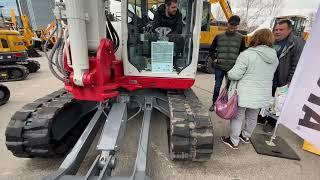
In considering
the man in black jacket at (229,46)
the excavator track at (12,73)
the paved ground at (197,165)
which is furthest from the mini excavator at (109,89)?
the excavator track at (12,73)

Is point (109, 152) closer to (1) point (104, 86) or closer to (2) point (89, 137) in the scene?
(2) point (89, 137)

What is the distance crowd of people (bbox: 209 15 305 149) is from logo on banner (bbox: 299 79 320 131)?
1.59 feet

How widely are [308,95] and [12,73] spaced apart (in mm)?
8269

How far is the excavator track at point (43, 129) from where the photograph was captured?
2.67 m

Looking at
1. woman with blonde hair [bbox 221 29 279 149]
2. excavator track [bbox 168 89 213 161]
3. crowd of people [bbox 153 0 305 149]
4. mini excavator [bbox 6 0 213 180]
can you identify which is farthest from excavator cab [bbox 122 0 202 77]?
excavator track [bbox 168 89 213 161]

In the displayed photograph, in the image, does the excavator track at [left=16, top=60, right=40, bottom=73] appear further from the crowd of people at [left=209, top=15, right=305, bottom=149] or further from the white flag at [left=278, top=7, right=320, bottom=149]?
the white flag at [left=278, top=7, right=320, bottom=149]

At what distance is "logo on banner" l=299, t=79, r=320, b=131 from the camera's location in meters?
3.00

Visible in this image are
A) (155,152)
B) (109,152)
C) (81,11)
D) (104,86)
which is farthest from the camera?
(155,152)

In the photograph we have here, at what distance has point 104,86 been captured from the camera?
2729 millimetres

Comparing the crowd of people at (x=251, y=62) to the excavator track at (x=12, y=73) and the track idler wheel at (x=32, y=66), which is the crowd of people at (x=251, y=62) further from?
the track idler wheel at (x=32, y=66)

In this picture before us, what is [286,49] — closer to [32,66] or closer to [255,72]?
[255,72]

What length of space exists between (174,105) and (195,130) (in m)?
0.54

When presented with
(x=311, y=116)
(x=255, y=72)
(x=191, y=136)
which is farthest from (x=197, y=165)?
(x=311, y=116)

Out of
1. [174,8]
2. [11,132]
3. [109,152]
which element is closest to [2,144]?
[11,132]
